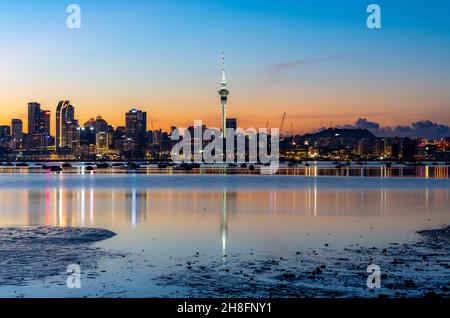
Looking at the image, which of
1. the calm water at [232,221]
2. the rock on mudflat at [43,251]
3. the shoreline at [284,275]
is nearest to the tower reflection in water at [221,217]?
the calm water at [232,221]

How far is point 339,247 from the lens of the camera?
2414cm

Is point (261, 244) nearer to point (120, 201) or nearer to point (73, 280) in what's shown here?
point (73, 280)

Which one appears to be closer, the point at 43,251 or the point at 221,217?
the point at 43,251

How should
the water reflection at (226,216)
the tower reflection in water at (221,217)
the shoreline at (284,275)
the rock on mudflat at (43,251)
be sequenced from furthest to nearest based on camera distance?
1. the water reflection at (226,216)
2. the tower reflection in water at (221,217)
3. the rock on mudflat at (43,251)
4. the shoreline at (284,275)

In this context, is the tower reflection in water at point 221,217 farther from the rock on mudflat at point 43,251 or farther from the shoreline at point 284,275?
the shoreline at point 284,275

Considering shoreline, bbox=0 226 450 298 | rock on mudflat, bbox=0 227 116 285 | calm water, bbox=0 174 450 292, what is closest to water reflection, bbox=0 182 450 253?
calm water, bbox=0 174 450 292

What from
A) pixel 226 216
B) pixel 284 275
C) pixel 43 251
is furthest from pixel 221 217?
pixel 284 275

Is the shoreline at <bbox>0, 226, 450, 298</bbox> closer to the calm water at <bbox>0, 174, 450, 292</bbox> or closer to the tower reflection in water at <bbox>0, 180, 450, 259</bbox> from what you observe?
the calm water at <bbox>0, 174, 450, 292</bbox>

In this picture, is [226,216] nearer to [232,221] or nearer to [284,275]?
[232,221]

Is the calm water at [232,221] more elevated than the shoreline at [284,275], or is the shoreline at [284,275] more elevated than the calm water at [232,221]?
the shoreline at [284,275]

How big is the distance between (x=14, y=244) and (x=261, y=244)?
10904mm

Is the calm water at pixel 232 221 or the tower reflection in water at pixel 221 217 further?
the tower reflection in water at pixel 221 217

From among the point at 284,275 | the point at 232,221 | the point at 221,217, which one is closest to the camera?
the point at 284,275
